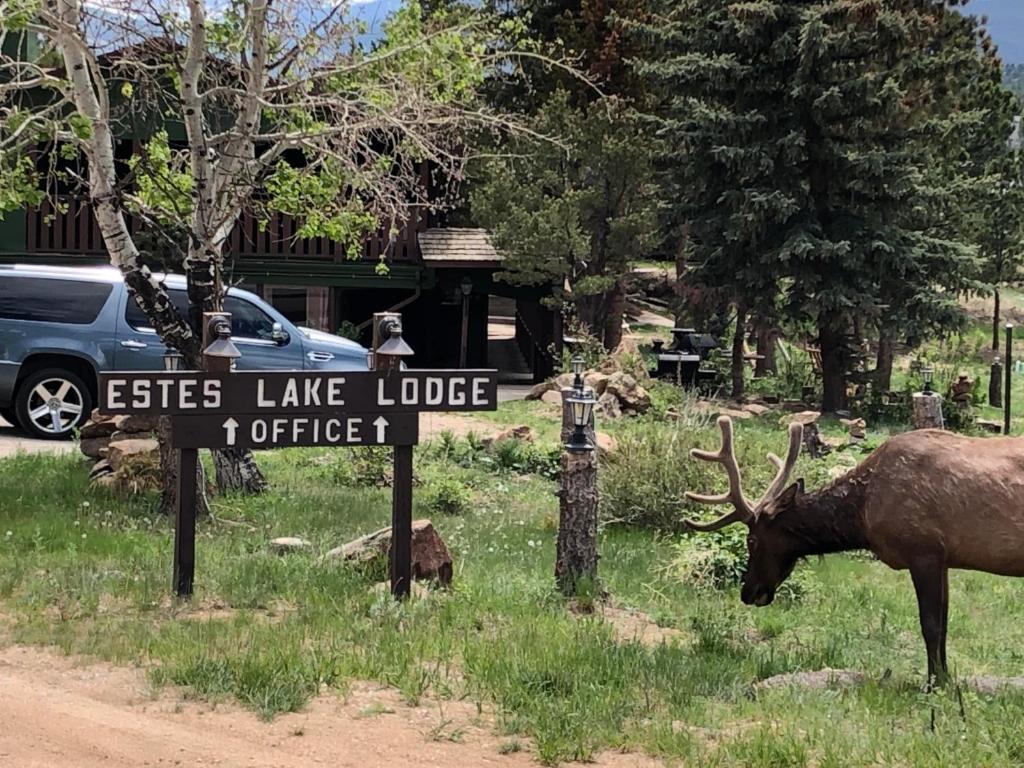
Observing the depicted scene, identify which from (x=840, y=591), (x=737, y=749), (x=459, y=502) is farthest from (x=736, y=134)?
(x=737, y=749)

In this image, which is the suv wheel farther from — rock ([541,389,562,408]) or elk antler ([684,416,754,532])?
elk antler ([684,416,754,532])

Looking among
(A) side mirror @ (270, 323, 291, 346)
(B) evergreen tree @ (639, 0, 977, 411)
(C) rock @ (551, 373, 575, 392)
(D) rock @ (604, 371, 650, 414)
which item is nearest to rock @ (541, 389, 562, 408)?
(C) rock @ (551, 373, 575, 392)

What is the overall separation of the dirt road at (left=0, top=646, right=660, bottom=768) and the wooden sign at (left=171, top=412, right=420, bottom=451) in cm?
187

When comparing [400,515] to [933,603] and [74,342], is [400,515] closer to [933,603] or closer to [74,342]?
[933,603]

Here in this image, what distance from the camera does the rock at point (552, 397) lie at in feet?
66.8

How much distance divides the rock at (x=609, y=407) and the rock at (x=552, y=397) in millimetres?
1733

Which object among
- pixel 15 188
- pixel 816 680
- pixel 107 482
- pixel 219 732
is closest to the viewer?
pixel 219 732

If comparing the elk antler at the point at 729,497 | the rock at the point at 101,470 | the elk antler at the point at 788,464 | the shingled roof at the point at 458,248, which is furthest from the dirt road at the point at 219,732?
the shingled roof at the point at 458,248

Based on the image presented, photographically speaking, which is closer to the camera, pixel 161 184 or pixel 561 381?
pixel 161 184

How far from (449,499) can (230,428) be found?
4.61 m

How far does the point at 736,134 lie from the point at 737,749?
18.6 metres

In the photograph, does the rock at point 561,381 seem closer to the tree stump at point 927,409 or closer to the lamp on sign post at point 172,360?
the tree stump at point 927,409

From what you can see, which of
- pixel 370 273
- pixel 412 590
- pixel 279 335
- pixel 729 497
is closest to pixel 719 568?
pixel 729 497

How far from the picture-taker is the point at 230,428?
7.35m
